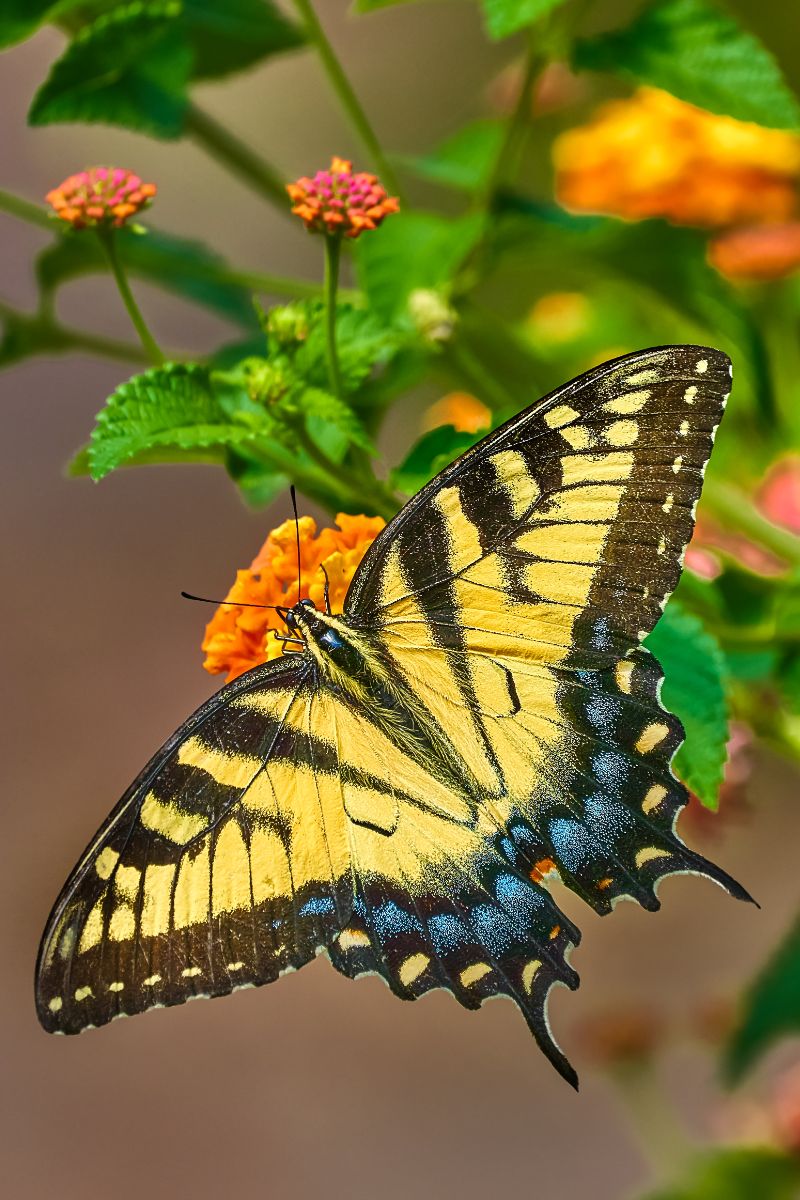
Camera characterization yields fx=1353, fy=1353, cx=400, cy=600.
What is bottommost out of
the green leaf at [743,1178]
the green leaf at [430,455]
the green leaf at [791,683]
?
the green leaf at [743,1178]

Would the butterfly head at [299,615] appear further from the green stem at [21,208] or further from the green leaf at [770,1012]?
the green leaf at [770,1012]

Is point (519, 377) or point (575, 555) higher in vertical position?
point (519, 377)

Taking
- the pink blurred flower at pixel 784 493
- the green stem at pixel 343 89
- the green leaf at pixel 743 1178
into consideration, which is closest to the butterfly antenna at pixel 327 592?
the green stem at pixel 343 89

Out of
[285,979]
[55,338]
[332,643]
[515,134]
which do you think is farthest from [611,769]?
[285,979]

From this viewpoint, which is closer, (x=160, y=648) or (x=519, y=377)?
(x=519, y=377)

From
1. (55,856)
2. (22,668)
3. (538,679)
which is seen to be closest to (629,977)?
(55,856)

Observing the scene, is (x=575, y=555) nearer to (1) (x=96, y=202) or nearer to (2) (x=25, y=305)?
(1) (x=96, y=202)
